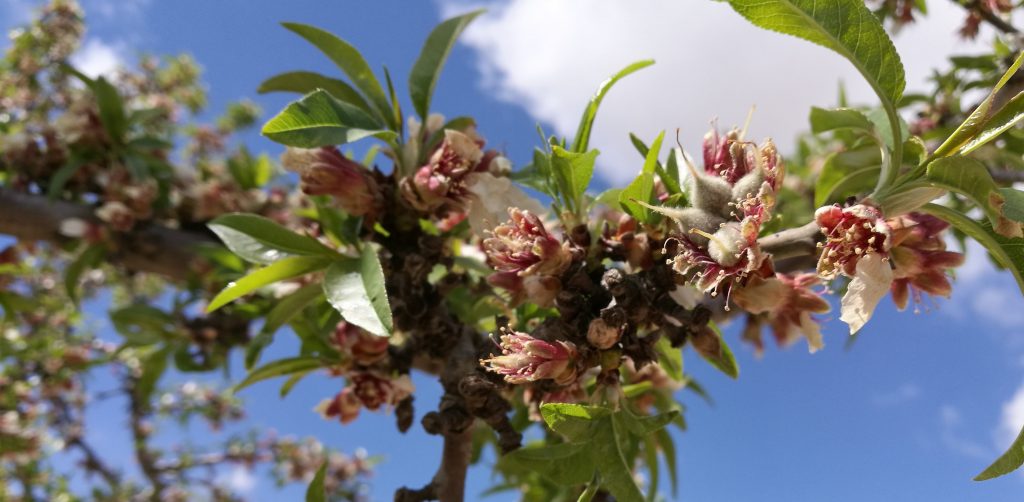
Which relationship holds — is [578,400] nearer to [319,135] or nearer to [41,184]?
[319,135]

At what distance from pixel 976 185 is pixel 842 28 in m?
0.23

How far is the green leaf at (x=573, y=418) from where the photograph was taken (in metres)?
0.88

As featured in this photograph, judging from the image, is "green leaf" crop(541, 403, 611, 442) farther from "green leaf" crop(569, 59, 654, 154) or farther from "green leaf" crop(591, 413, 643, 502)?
"green leaf" crop(569, 59, 654, 154)

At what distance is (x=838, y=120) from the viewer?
3.69ft

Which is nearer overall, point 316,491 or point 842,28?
point 842,28

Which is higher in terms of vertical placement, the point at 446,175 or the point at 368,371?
the point at 446,175

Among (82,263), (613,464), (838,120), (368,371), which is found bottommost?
(613,464)

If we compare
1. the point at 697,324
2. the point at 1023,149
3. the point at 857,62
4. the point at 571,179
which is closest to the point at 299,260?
the point at 571,179

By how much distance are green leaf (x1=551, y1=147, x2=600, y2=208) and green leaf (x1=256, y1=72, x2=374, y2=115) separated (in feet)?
1.56

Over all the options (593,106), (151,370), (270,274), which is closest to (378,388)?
(270,274)

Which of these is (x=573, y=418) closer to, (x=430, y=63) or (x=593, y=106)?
(x=593, y=106)

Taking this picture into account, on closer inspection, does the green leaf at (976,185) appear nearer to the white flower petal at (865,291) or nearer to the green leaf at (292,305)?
the white flower petal at (865,291)

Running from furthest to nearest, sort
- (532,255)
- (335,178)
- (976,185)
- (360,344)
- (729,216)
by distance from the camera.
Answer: (360,344) → (335,178) → (532,255) → (729,216) → (976,185)

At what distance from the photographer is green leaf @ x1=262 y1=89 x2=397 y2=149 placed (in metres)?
1.03
